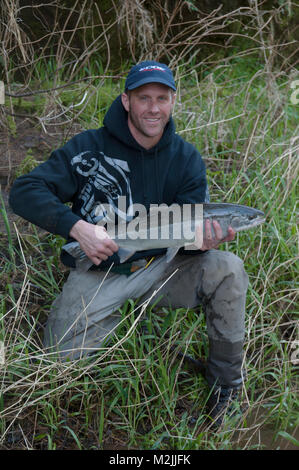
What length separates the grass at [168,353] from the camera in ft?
9.62

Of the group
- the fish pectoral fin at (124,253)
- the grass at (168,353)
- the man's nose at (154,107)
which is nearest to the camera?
the grass at (168,353)

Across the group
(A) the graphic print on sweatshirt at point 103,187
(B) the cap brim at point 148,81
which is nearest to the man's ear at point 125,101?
(B) the cap brim at point 148,81

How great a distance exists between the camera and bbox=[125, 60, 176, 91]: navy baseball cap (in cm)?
323

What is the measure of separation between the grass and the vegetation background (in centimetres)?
1

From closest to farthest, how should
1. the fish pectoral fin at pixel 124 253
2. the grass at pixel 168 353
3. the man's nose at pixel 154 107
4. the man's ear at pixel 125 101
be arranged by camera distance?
1. the grass at pixel 168 353
2. the fish pectoral fin at pixel 124 253
3. the man's nose at pixel 154 107
4. the man's ear at pixel 125 101

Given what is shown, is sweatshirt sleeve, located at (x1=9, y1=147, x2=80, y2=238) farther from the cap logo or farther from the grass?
the cap logo

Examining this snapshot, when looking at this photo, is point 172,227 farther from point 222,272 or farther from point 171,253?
point 222,272

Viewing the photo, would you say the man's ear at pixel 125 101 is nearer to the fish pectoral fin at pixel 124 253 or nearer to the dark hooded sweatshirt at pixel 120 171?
the dark hooded sweatshirt at pixel 120 171

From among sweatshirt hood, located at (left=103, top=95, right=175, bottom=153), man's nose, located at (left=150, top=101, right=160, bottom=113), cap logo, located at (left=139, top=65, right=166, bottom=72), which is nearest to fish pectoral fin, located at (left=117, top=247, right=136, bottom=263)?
sweatshirt hood, located at (left=103, top=95, right=175, bottom=153)

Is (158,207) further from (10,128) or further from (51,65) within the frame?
(51,65)

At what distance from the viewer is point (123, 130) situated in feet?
10.9

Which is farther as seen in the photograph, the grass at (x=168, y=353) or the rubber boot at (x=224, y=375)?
the rubber boot at (x=224, y=375)

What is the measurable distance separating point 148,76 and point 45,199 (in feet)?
3.04
